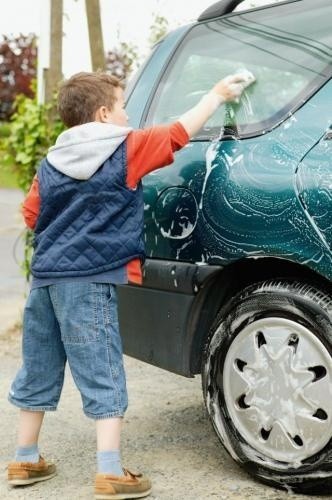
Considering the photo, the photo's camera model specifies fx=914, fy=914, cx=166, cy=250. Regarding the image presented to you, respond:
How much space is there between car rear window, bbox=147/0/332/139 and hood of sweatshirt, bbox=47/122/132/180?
1.29 ft

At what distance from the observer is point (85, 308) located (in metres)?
2.98

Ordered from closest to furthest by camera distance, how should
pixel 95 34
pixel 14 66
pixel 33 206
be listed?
pixel 33 206
pixel 95 34
pixel 14 66

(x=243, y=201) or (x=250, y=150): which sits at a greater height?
(x=250, y=150)

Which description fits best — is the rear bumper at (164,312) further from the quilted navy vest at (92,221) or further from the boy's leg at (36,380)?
the boy's leg at (36,380)

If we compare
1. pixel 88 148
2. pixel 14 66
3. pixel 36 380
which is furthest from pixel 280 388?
pixel 14 66

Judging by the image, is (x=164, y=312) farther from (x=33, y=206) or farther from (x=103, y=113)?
(x=103, y=113)

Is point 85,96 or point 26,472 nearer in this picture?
point 85,96

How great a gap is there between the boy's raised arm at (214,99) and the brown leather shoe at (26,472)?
1304 millimetres

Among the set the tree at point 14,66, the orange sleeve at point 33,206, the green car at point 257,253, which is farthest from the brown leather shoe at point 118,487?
the tree at point 14,66

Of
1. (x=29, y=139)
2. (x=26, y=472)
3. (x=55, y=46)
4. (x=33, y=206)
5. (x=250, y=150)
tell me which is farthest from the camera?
(x=55, y=46)

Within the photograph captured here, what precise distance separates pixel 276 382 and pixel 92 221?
78cm

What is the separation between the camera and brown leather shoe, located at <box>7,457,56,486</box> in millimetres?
3215

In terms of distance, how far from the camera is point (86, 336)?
298 cm

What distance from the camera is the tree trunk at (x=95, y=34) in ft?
21.9
